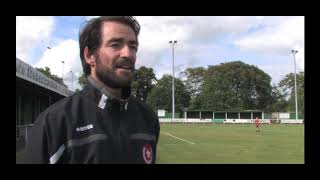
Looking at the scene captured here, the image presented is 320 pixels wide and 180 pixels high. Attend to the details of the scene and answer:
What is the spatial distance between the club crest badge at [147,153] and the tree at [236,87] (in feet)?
188

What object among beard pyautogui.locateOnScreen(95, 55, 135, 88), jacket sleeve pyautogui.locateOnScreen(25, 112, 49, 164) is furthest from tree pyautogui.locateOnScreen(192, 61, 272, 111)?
jacket sleeve pyautogui.locateOnScreen(25, 112, 49, 164)

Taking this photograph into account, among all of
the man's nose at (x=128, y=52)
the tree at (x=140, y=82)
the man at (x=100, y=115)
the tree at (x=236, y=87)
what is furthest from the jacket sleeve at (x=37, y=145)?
the tree at (x=236, y=87)

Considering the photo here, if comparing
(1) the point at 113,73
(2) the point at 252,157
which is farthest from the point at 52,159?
(2) the point at 252,157

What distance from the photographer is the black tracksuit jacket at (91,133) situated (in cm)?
215

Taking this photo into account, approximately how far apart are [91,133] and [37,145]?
223mm

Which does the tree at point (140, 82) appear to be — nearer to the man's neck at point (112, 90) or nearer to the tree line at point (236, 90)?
the man's neck at point (112, 90)

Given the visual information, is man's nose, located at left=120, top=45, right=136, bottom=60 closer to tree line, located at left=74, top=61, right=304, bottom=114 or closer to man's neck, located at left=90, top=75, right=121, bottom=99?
man's neck, located at left=90, top=75, right=121, bottom=99

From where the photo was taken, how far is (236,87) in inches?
2667

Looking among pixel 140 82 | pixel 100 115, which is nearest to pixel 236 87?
pixel 140 82

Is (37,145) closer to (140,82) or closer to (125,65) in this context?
(125,65)

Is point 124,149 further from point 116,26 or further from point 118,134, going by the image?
point 116,26

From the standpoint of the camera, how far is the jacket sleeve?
2.13 meters
